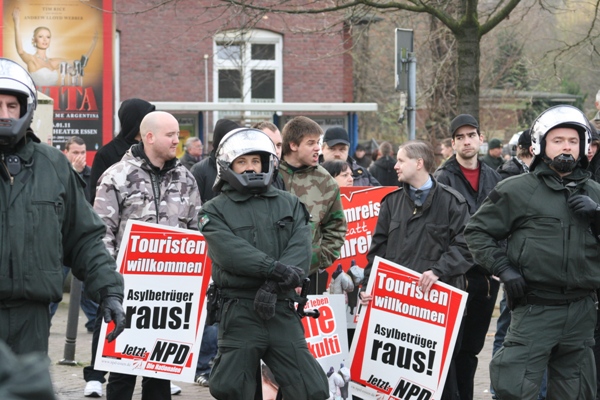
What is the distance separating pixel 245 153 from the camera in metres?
6.06

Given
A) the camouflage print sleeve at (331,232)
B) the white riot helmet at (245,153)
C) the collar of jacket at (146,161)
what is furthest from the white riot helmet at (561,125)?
the collar of jacket at (146,161)

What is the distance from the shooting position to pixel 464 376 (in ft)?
25.5

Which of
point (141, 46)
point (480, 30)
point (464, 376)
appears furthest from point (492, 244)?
point (141, 46)

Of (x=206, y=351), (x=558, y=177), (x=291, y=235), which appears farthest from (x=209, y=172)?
(x=558, y=177)

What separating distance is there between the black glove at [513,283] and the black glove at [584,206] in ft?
1.54

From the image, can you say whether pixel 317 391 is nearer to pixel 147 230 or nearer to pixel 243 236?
pixel 243 236

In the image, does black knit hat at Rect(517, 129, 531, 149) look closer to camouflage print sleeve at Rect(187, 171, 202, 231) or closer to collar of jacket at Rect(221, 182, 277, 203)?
camouflage print sleeve at Rect(187, 171, 202, 231)

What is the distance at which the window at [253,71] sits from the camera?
28.5 metres

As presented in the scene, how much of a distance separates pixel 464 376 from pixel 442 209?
4.35 feet

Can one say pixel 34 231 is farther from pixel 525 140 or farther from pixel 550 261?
pixel 525 140

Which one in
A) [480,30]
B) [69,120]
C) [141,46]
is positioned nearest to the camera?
[480,30]

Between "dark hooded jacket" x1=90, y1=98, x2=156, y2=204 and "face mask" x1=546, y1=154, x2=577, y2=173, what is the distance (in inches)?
120

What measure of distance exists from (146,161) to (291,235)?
1503mm

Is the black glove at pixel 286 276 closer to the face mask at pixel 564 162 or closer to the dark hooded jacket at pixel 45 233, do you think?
the dark hooded jacket at pixel 45 233
